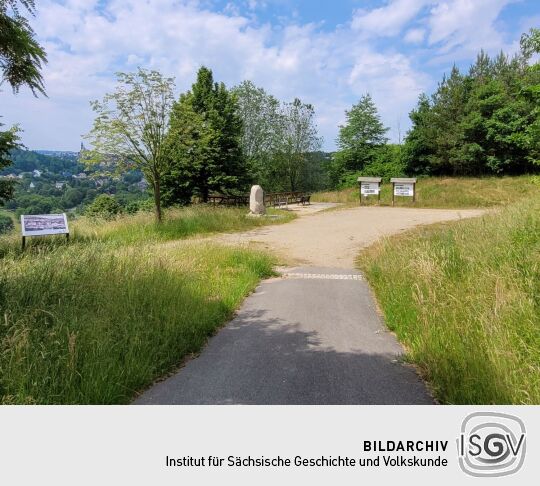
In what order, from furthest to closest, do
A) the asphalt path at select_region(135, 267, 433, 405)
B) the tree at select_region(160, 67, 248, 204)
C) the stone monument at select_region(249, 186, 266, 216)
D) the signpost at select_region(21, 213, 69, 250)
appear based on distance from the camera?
the tree at select_region(160, 67, 248, 204), the stone monument at select_region(249, 186, 266, 216), the signpost at select_region(21, 213, 69, 250), the asphalt path at select_region(135, 267, 433, 405)

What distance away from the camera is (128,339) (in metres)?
3.73

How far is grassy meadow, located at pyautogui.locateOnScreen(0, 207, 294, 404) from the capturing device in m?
2.91

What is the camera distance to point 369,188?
2619 cm

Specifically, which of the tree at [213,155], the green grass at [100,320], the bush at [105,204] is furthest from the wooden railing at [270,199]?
the green grass at [100,320]

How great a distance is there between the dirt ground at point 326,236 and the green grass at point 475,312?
370cm

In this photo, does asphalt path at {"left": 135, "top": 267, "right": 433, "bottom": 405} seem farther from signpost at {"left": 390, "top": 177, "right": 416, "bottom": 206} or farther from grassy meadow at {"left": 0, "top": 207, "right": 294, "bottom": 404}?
signpost at {"left": 390, "top": 177, "right": 416, "bottom": 206}

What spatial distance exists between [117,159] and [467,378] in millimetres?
14376

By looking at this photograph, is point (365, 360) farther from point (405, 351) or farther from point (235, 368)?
point (235, 368)

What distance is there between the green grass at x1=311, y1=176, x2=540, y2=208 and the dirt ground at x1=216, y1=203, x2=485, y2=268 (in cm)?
704

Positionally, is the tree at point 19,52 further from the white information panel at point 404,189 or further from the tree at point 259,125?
the tree at point 259,125

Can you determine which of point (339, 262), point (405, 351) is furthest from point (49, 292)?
point (339, 262)

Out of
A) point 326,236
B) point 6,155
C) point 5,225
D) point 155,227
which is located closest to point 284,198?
point 326,236

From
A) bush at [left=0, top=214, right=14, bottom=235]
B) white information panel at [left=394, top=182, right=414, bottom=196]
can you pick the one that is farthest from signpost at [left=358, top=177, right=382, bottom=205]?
bush at [left=0, top=214, right=14, bottom=235]

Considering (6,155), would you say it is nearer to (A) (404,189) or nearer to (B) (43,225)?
(B) (43,225)
